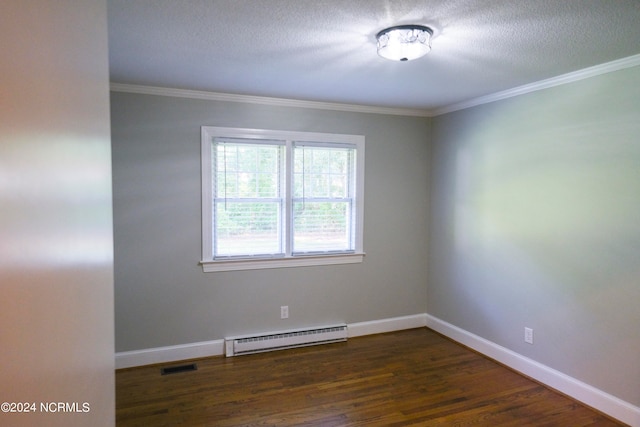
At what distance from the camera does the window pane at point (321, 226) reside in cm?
374

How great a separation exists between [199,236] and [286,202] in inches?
35.7

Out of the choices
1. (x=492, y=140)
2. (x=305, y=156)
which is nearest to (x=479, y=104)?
(x=492, y=140)

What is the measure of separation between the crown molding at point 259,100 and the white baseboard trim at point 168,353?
232cm

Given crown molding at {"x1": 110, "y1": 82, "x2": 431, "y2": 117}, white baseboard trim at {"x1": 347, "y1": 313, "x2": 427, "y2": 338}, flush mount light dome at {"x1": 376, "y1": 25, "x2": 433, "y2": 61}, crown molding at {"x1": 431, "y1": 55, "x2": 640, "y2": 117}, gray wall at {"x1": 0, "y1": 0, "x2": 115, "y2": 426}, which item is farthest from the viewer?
white baseboard trim at {"x1": 347, "y1": 313, "x2": 427, "y2": 338}

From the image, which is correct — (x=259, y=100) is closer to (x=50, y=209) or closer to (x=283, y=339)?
(x=283, y=339)

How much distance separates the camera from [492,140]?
3449 millimetres

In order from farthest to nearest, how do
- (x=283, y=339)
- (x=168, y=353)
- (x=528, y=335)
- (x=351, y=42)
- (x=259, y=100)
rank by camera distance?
(x=283, y=339)
(x=259, y=100)
(x=168, y=353)
(x=528, y=335)
(x=351, y=42)

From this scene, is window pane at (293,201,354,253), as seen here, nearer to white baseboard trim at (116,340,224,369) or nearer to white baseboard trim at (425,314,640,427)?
white baseboard trim at (116,340,224,369)

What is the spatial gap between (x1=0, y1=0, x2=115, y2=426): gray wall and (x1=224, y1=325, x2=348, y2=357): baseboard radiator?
7.89 ft

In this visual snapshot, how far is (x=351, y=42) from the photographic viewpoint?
2.15m

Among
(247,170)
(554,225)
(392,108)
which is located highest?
(392,108)

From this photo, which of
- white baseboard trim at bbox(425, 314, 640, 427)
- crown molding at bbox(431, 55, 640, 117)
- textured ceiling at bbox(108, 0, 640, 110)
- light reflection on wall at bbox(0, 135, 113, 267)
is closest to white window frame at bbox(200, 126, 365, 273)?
textured ceiling at bbox(108, 0, 640, 110)

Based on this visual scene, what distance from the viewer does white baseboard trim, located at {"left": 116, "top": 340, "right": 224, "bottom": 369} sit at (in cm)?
318

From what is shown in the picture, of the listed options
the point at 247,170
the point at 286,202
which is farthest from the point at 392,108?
the point at 247,170
